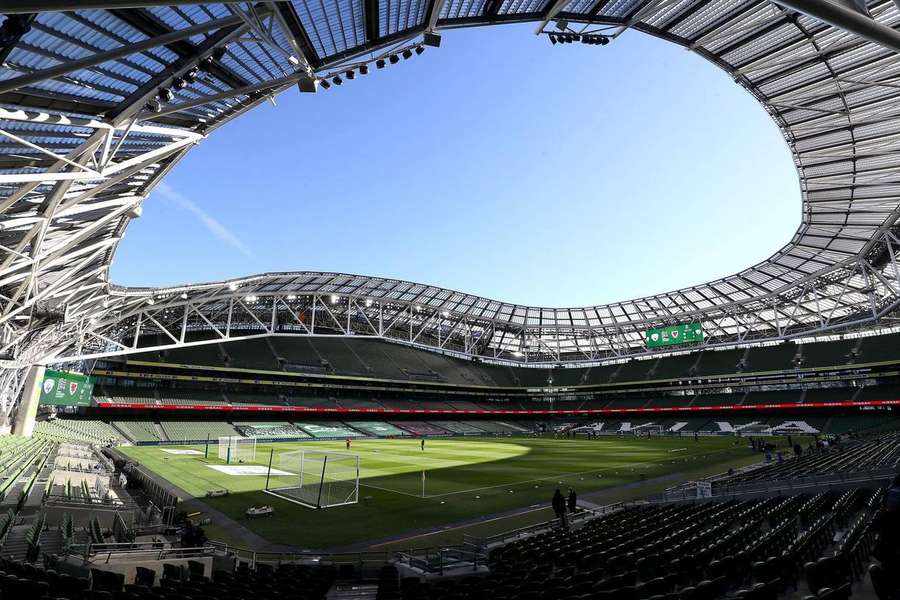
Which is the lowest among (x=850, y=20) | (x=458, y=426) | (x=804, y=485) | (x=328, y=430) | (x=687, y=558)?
(x=458, y=426)

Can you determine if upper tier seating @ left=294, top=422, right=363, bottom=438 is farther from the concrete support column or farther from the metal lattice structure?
the concrete support column

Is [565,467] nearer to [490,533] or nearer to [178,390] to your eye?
[490,533]

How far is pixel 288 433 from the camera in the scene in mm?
59438

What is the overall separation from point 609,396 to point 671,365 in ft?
41.6

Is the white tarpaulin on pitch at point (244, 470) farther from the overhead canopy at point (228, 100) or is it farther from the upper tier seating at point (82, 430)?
the upper tier seating at point (82, 430)

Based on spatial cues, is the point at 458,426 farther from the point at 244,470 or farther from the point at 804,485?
the point at 804,485

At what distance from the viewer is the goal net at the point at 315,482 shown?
23.3m

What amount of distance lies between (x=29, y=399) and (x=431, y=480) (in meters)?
32.9

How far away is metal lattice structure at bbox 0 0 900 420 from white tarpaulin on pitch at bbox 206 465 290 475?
14.3 m

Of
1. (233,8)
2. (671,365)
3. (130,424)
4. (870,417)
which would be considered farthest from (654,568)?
(671,365)

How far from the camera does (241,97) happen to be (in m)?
16.3

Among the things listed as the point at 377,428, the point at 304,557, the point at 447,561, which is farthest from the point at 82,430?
the point at 447,561

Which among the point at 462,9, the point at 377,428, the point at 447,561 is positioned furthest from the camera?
the point at 377,428

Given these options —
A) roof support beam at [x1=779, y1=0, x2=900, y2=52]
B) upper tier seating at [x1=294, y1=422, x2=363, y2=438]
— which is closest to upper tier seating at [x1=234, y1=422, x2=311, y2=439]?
upper tier seating at [x1=294, y1=422, x2=363, y2=438]
